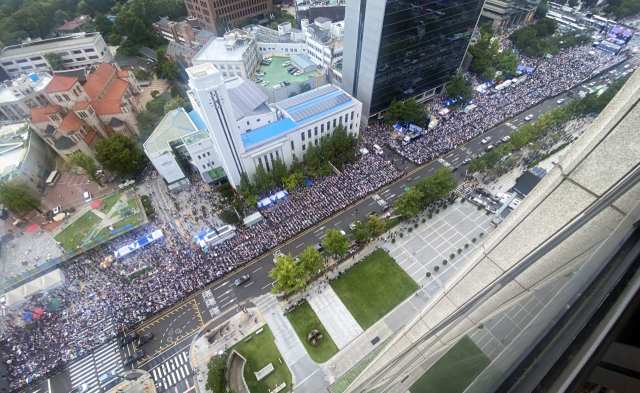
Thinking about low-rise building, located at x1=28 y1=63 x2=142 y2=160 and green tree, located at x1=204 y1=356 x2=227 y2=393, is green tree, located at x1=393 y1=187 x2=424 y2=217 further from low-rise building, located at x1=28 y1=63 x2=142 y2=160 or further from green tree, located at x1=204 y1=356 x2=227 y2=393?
low-rise building, located at x1=28 y1=63 x2=142 y2=160

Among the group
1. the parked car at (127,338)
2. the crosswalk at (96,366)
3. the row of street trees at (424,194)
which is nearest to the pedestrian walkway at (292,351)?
the parked car at (127,338)

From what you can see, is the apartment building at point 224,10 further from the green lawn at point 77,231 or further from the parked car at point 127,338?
the parked car at point 127,338

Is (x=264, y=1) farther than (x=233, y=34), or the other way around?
(x=264, y=1)

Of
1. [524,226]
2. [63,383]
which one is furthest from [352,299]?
[63,383]

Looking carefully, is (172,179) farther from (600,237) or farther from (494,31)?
(494,31)

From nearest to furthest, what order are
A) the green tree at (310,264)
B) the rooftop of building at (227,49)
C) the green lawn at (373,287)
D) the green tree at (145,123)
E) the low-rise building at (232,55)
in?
the green tree at (310,264)
the green lawn at (373,287)
the green tree at (145,123)
the low-rise building at (232,55)
the rooftop of building at (227,49)

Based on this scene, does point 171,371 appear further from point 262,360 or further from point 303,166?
point 303,166
